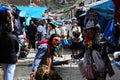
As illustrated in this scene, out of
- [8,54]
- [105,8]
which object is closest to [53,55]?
[8,54]

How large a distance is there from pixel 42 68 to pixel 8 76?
6.92ft

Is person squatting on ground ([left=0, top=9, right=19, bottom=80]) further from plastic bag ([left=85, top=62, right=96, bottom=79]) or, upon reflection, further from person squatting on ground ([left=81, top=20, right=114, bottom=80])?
plastic bag ([left=85, top=62, right=96, bottom=79])

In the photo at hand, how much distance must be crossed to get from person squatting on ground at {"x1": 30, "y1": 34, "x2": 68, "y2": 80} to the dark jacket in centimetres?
203

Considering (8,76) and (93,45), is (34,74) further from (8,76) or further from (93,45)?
(8,76)

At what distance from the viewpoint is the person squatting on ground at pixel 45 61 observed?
701cm

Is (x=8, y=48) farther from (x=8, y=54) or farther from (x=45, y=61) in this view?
(x=45, y=61)

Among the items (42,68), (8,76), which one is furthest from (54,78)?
(8,76)

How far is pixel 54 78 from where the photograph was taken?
7.03 metres

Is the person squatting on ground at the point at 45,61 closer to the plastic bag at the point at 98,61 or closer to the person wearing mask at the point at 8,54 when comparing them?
the plastic bag at the point at 98,61

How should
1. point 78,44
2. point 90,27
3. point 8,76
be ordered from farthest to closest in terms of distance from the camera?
point 78,44 < point 8,76 < point 90,27

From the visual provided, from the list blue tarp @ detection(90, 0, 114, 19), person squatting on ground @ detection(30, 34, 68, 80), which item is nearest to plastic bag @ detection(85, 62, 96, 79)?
person squatting on ground @ detection(30, 34, 68, 80)

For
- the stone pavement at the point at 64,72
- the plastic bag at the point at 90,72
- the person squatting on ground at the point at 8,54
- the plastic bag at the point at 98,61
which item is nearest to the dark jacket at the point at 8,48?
the person squatting on ground at the point at 8,54

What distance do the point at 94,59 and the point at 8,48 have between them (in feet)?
6.96

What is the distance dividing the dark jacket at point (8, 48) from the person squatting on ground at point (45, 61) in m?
2.03
